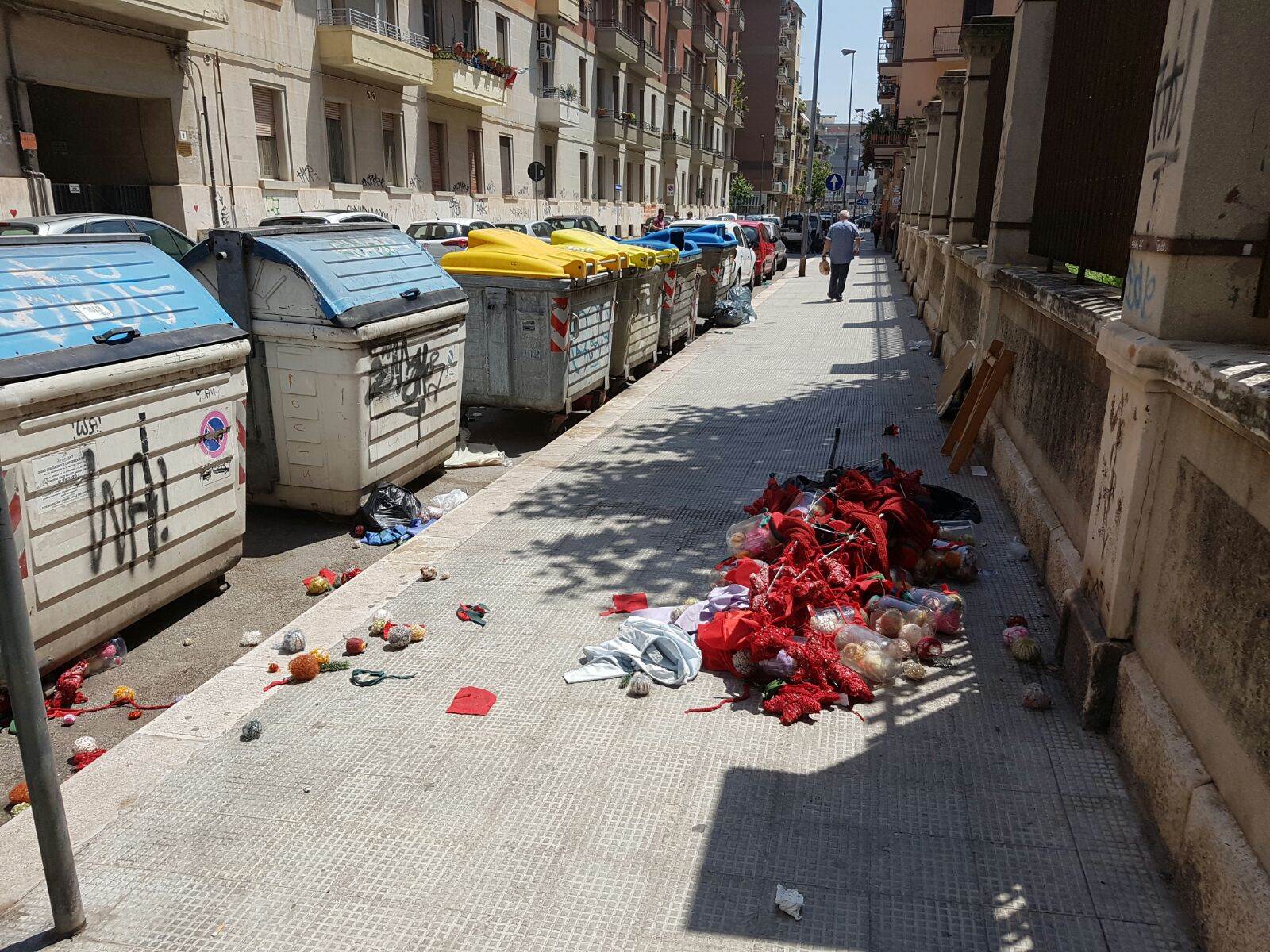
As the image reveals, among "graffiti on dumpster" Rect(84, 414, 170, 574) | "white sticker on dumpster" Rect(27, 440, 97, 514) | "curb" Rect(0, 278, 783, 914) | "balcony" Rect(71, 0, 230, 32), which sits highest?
"balcony" Rect(71, 0, 230, 32)

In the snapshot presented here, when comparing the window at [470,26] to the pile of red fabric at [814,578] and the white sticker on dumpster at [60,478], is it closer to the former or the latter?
the pile of red fabric at [814,578]

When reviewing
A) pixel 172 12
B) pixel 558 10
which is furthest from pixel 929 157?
pixel 558 10

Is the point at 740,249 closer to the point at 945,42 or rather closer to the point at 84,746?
the point at 945,42

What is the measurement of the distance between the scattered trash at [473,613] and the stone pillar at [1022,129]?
5045 millimetres

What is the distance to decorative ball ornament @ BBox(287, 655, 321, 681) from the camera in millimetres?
4074

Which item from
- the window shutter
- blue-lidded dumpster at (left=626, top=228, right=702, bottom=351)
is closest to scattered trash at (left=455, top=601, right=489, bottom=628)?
blue-lidded dumpster at (left=626, top=228, right=702, bottom=351)

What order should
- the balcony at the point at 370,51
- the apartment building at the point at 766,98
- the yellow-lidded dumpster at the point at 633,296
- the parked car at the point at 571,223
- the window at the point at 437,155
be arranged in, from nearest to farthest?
the yellow-lidded dumpster at the point at 633,296, the balcony at the point at 370,51, the parked car at the point at 571,223, the window at the point at 437,155, the apartment building at the point at 766,98

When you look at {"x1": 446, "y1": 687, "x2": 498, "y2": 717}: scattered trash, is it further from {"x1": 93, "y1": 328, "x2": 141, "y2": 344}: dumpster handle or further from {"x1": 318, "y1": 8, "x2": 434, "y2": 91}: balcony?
{"x1": 318, "y1": 8, "x2": 434, "y2": 91}: balcony

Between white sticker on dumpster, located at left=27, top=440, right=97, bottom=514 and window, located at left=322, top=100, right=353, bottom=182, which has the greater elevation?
window, located at left=322, top=100, right=353, bottom=182

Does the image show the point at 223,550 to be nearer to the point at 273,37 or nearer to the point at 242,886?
the point at 242,886

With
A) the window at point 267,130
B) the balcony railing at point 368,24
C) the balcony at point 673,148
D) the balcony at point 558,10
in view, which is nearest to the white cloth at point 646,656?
the window at point 267,130

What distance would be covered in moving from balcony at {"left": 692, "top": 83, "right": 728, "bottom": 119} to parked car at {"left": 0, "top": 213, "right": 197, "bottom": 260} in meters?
46.4

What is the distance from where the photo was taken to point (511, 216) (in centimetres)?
2989

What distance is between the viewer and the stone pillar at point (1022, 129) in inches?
262
